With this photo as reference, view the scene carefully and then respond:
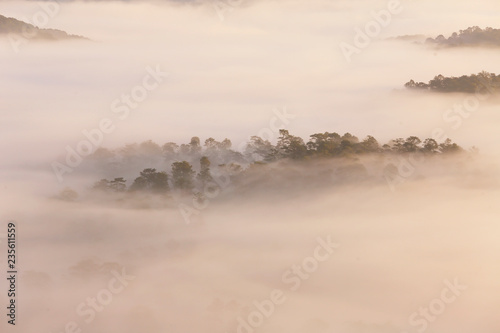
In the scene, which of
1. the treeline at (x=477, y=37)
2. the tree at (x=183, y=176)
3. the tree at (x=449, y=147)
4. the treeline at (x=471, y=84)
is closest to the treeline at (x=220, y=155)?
the tree at (x=183, y=176)

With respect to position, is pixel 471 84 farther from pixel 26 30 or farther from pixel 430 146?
pixel 26 30

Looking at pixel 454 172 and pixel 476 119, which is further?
pixel 476 119

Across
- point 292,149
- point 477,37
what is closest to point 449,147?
point 292,149

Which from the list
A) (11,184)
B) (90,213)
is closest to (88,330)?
(90,213)

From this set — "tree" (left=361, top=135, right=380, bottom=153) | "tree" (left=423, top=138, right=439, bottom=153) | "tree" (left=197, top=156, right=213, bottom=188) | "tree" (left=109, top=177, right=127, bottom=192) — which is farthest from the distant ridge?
"tree" (left=423, top=138, right=439, bottom=153)

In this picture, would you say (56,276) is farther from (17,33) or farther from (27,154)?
(17,33)
